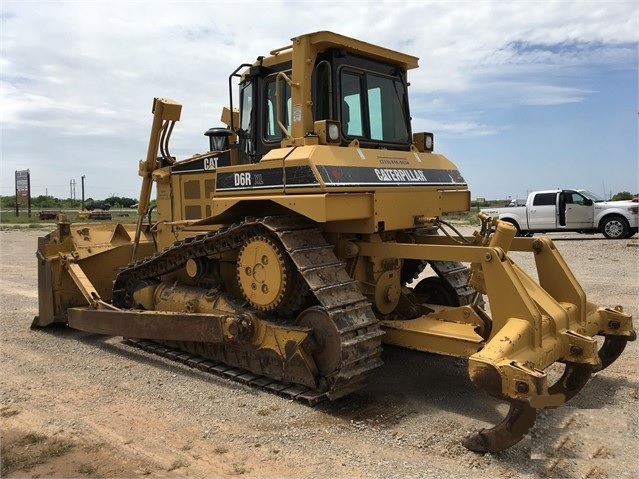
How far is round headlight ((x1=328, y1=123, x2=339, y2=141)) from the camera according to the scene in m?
5.53

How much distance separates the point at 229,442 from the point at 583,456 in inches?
107

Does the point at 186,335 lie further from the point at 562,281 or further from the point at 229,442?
the point at 562,281

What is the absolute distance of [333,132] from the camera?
18.2ft

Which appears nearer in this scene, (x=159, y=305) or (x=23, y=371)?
(x=23, y=371)

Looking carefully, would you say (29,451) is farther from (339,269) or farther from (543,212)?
(543,212)

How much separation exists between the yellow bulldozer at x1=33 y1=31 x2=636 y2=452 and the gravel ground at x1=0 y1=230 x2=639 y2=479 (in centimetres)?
26

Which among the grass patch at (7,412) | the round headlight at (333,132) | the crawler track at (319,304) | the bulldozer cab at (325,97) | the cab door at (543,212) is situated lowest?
the grass patch at (7,412)

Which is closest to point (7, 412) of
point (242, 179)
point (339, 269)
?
point (242, 179)

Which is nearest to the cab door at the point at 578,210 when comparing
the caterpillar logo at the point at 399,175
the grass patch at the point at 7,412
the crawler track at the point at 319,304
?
the caterpillar logo at the point at 399,175

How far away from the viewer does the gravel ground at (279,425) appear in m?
4.04

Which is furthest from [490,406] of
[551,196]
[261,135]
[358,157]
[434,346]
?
[551,196]

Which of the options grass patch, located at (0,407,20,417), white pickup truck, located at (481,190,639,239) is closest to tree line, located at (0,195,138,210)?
white pickup truck, located at (481,190,639,239)

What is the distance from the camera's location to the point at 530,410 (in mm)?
3979

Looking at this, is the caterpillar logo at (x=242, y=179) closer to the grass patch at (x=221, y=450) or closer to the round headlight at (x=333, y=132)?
the round headlight at (x=333, y=132)
